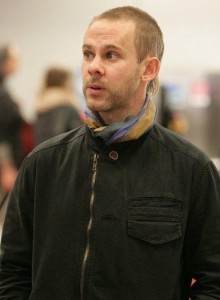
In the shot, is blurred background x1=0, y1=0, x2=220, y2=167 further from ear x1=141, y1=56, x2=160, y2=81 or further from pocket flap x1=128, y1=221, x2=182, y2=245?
pocket flap x1=128, y1=221, x2=182, y2=245

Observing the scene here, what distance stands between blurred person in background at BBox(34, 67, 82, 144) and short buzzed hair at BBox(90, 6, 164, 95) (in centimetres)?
279

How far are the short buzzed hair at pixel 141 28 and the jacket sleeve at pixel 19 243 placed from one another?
493 mm

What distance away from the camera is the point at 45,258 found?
1.45 meters

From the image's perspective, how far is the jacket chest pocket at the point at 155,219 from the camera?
1405mm

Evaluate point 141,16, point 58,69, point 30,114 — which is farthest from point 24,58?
point 141,16

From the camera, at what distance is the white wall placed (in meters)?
6.57

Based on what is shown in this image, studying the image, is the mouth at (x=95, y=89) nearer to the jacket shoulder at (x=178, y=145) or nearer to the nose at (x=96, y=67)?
the nose at (x=96, y=67)

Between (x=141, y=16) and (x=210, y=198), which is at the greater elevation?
(x=141, y=16)

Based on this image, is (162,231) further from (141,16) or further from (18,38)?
(18,38)

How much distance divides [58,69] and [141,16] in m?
3.08

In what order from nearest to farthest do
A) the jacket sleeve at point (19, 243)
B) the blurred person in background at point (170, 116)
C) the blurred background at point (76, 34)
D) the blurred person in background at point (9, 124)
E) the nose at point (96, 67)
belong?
the nose at point (96, 67)
the jacket sleeve at point (19, 243)
the blurred person in background at point (9, 124)
the blurred person in background at point (170, 116)
the blurred background at point (76, 34)

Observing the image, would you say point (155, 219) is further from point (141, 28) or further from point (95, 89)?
point (141, 28)

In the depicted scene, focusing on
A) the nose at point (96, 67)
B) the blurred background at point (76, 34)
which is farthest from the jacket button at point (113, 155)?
the blurred background at point (76, 34)

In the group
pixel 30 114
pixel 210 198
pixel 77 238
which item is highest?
pixel 30 114
